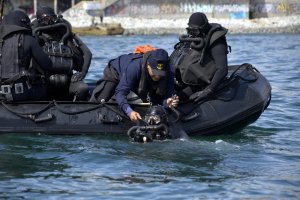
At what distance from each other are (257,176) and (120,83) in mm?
2243

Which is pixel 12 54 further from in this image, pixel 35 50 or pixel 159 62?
pixel 159 62

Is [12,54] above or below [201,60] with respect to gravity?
above

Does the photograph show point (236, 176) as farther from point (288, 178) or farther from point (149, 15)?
point (149, 15)

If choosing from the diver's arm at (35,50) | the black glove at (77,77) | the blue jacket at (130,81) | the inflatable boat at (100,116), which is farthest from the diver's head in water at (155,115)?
the diver's arm at (35,50)

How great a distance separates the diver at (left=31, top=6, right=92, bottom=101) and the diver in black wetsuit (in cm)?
130

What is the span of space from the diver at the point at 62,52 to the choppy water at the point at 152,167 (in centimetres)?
79

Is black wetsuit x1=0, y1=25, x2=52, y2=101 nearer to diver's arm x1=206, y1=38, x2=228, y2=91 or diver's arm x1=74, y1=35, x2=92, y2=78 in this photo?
diver's arm x1=74, y1=35, x2=92, y2=78

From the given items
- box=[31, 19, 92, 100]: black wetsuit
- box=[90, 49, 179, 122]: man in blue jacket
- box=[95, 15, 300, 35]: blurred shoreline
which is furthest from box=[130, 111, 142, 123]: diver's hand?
box=[95, 15, 300, 35]: blurred shoreline

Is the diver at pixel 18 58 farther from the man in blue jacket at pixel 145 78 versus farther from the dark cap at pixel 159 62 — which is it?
the dark cap at pixel 159 62

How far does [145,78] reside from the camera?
10.1 metres

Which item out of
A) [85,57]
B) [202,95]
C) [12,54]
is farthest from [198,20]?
[12,54]

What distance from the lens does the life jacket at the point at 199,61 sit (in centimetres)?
1088

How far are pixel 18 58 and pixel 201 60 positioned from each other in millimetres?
2409

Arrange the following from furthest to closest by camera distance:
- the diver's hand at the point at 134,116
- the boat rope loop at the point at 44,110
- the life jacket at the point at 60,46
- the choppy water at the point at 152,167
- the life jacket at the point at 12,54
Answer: the life jacket at the point at 60,46, the boat rope loop at the point at 44,110, the life jacket at the point at 12,54, the diver's hand at the point at 134,116, the choppy water at the point at 152,167
